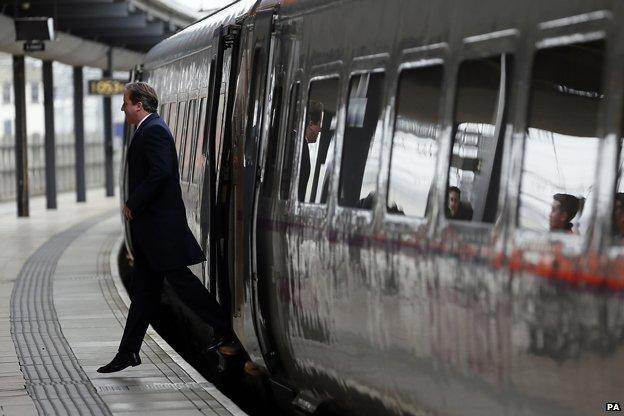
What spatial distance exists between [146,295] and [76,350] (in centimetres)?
150

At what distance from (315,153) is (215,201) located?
2.57 m

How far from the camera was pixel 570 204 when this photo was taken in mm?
4492

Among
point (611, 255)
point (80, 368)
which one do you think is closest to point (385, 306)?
point (611, 255)

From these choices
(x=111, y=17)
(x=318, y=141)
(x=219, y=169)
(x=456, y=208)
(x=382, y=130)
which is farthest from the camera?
(x=111, y=17)

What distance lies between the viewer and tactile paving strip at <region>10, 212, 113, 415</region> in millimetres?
7750

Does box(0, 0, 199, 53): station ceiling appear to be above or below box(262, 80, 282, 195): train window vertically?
above

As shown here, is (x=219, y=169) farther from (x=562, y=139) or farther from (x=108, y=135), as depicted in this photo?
(x=108, y=135)

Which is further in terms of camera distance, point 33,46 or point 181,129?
point 33,46

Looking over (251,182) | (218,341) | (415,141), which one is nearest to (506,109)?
(415,141)

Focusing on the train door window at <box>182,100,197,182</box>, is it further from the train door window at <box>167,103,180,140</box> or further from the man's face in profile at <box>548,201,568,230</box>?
the man's face in profile at <box>548,201,568,230</box>

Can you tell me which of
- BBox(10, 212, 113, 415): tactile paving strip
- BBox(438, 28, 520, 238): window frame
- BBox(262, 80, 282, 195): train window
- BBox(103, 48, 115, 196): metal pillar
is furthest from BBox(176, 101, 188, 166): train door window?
BBox(103, 48, 115, 196): metal pillar

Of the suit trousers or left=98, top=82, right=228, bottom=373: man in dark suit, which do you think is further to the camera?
the suit trousers

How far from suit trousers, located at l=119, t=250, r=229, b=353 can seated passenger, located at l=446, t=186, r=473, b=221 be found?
140 inches

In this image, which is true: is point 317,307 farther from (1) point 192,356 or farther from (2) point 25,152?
(2) point 25,152
